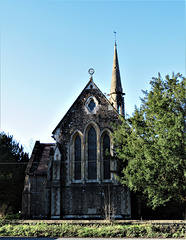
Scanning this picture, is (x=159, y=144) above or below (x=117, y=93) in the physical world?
below

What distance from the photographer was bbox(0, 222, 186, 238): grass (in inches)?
655

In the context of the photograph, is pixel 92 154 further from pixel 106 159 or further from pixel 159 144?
pixel 159 144

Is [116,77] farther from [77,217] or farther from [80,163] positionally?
[77,217]

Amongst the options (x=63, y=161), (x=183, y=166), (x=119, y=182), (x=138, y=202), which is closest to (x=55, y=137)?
(x=63, y=161)

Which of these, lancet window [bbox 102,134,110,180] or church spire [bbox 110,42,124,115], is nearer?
lancet window [bbox 102,134,110,180]

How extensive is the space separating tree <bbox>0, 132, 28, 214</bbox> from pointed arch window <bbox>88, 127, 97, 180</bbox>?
13747 mm

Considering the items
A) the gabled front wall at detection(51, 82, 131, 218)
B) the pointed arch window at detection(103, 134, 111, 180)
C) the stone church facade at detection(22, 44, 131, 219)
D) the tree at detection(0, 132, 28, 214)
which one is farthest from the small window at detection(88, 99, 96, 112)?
the tree at detection(0, 132, 28, 214)

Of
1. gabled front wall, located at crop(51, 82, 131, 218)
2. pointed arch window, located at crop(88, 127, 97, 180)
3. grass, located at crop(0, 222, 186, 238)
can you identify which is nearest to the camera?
grass, located at crop(0, 222, 186, 238)

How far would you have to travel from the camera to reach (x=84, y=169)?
24.6 metres

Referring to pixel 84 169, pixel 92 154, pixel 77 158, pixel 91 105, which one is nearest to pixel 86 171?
pixel 84 169

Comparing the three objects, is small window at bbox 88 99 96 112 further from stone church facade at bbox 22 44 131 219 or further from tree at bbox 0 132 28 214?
tree at bbox 0 132 28 214

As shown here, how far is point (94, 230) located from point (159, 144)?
6.76 metres

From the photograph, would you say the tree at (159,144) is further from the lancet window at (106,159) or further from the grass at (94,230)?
the grass at (94,230)

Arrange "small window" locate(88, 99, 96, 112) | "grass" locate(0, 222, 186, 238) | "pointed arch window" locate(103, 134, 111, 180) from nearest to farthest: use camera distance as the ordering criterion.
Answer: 1. "grass" locate(0, 222, 186, 238)
2. "pointed arch window" locate(103, 134, 111, 180)
3. "small window" locate(88, 99, 96, 112)
